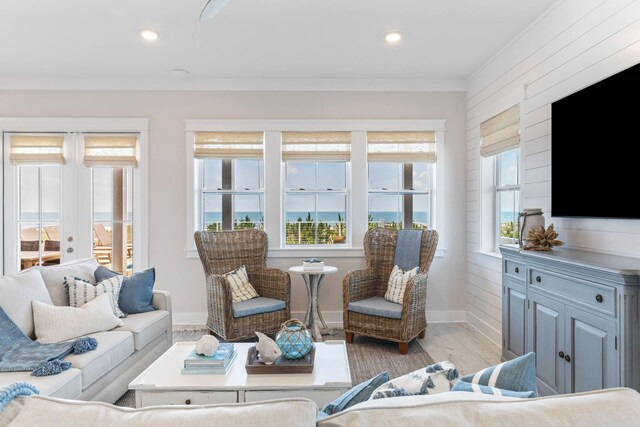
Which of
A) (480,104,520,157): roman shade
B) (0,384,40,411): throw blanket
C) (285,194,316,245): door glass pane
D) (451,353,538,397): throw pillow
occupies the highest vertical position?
(480,104,520,157): roman shade

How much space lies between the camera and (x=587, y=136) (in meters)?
2.41

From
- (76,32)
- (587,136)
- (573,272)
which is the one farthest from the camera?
(76,32)

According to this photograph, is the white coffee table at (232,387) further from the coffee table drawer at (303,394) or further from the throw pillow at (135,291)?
the throw pillow at (135,291)

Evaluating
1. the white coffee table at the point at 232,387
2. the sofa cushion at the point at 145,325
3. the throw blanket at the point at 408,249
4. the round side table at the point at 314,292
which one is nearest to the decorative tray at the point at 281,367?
the white coffee table at the point at 232,387

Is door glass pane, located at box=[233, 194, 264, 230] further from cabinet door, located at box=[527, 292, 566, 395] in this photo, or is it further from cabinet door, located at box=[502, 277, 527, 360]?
cabinet door, located at box=[527, 292, 566, 395]

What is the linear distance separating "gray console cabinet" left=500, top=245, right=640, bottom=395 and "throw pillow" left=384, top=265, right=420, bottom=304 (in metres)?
1.06

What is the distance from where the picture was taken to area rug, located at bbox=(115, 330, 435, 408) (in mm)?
3111

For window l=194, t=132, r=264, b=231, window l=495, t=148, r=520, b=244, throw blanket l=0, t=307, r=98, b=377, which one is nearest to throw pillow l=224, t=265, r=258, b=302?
window l=194, t=132, r=264, b=231

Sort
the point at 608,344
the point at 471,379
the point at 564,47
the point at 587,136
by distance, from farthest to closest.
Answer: the point at 564,47 → the point at 587,136 → the point at 608,344 → the point at 471,379

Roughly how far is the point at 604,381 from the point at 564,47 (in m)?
2.19

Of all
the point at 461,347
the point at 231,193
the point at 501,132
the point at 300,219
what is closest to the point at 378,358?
the point at 461,347

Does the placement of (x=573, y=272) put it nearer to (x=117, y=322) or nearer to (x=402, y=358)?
(x=402, y=358)

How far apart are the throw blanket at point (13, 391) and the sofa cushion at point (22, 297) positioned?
1978 millimetres

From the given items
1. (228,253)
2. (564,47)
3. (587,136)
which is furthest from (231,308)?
(564,47)
